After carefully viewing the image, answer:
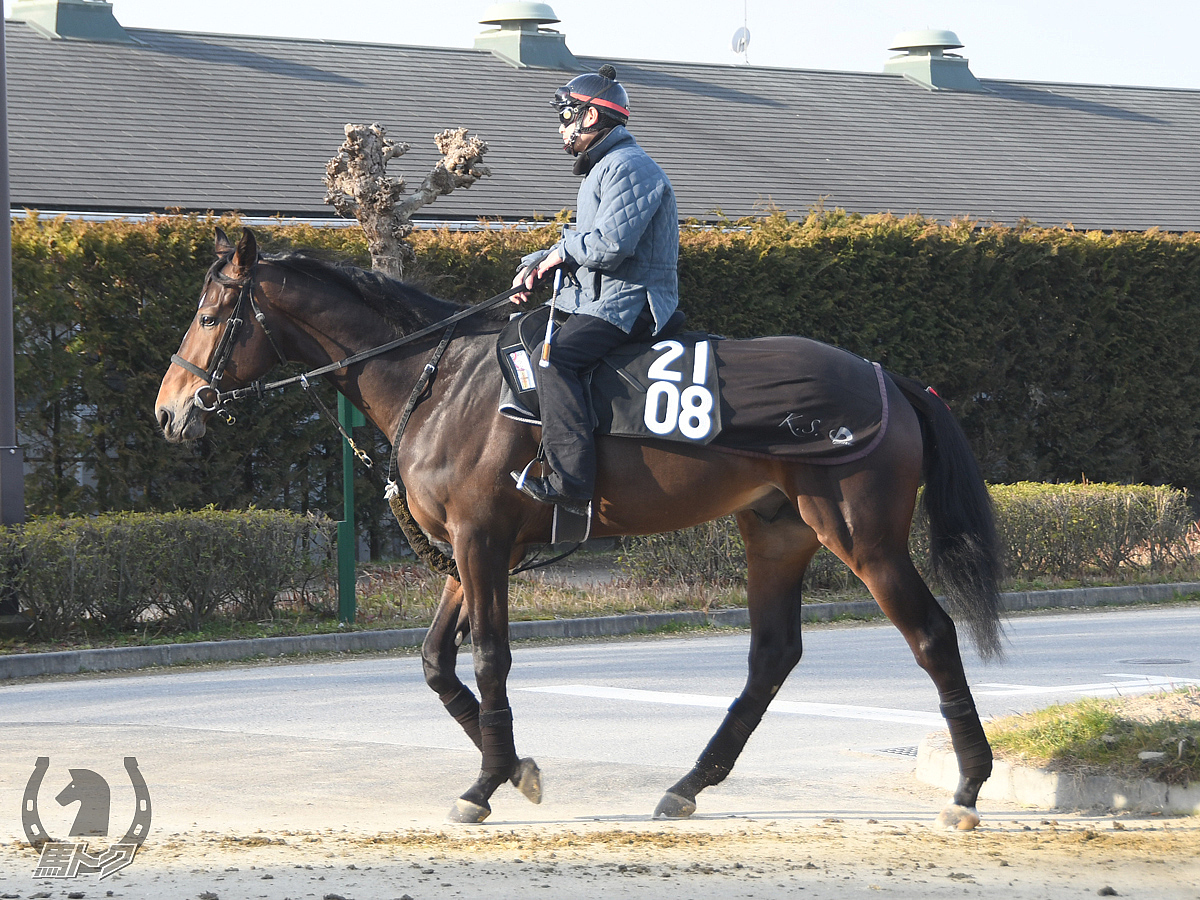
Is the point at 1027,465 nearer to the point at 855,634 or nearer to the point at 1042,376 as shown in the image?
the point at 1042,376

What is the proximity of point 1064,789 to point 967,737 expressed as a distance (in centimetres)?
71

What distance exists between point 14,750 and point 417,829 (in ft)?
9.47

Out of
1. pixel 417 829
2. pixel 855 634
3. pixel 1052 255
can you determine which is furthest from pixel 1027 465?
pixel 417 829

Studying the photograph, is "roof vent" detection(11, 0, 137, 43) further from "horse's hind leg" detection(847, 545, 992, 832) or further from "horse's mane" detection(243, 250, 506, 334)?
"horse's hind leg" detection(847, 545, 992, 832)

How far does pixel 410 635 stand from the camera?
12773 millimetres

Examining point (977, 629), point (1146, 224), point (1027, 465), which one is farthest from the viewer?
point (1146, 224)

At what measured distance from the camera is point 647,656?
39.0 ft

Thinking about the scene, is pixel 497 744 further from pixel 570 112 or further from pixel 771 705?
pixel 771 705

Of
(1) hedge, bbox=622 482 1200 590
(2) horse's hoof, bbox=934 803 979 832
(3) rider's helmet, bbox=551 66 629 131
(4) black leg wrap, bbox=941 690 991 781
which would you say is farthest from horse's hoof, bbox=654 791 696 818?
(1) hedge, bbox=622 482 1200 590

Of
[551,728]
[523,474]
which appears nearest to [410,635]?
[551,728]

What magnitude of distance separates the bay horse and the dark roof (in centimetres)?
1476

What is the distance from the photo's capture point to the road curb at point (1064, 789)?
6.53 meters

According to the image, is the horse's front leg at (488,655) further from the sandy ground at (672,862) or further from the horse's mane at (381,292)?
the horse's mane at (381,292)

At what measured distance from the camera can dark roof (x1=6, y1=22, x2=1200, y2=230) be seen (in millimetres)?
22562
